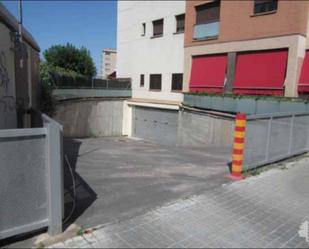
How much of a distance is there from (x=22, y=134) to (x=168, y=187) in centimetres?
308

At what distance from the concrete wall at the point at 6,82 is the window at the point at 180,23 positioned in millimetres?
15999

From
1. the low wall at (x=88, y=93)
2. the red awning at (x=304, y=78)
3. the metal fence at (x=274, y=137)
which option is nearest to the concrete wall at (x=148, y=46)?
the low wall at (x=88, y=93)

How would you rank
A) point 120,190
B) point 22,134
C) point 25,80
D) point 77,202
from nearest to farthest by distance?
point 22,134
point 77,202
point 120,190
point 25,80

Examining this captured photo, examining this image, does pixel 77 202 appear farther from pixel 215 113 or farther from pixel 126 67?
pixel 126 67

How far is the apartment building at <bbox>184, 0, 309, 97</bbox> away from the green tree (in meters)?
24.4

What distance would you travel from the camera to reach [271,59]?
14805 millimetres

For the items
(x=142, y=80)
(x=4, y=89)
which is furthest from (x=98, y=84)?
(x=4, y=89)

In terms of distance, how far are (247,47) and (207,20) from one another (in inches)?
148

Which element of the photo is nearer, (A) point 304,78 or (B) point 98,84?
(A) point 304,78

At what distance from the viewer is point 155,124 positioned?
72.2 ft

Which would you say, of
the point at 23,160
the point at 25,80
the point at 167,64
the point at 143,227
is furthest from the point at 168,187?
the point at 167,64

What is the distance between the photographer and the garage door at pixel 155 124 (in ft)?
66.8

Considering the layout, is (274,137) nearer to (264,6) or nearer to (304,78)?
(304,78)

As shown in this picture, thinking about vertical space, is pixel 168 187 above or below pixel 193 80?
below
